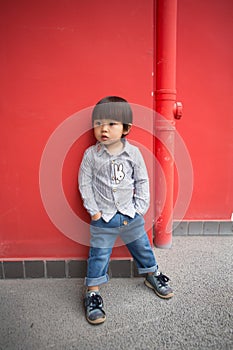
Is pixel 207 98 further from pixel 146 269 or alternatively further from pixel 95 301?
pixel 95 301

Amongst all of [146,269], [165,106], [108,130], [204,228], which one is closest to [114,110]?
[108,130]

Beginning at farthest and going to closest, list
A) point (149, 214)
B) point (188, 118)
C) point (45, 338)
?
point (188, 118), point (149, 214), point (45, 338)

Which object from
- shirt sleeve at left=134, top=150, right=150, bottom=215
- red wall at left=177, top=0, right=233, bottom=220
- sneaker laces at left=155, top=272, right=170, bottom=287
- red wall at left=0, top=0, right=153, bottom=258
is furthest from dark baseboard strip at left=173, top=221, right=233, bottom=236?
red wall at left=0, top=0, right=153, bottom=258

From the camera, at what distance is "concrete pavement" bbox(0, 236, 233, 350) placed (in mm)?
1040

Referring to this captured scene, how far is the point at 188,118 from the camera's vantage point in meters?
1.94

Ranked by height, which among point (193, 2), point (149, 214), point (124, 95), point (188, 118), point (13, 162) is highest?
point (193, 2)

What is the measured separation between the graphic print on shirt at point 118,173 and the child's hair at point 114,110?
8.2 inches

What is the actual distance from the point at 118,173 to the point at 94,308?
0.63m

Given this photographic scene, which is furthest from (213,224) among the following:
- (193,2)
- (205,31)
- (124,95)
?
(193,2)

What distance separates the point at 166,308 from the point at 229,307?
11.6 inches

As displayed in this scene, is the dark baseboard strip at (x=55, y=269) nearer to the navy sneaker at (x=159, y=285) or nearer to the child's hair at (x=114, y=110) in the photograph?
the navy sneaker at (x=159, y=285)

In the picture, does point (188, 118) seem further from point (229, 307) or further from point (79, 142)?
point (229, 307)

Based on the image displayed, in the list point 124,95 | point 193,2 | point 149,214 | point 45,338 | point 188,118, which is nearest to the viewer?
point 45,338

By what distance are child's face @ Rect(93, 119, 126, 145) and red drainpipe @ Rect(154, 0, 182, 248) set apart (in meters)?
0.56
